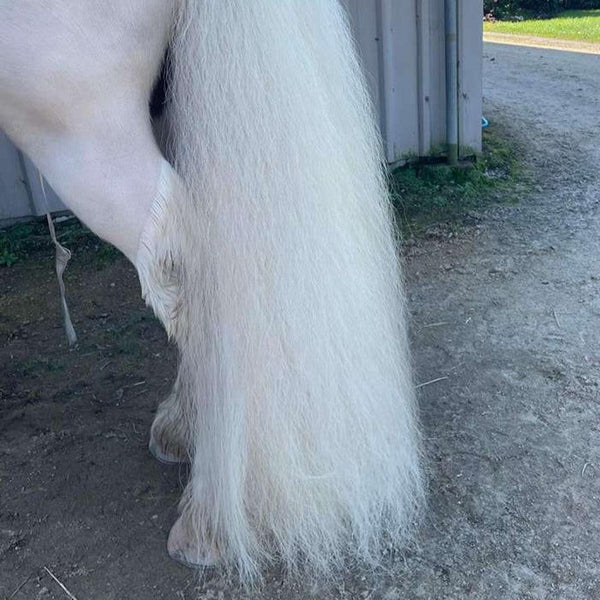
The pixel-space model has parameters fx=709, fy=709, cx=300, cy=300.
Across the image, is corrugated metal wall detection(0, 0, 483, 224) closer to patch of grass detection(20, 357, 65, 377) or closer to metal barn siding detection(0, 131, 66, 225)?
metal barn siding detection(0, 131, 66, 225)

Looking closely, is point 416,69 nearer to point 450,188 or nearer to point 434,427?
point 450,188

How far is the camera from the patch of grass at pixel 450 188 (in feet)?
9.43

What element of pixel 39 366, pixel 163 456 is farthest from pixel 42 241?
pixel 163 456

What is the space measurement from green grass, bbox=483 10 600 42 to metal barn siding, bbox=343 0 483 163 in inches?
198

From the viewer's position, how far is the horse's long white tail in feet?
3.01

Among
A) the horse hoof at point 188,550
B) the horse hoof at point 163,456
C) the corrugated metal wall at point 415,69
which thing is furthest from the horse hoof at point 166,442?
the corrugated metal wall at point 415,69

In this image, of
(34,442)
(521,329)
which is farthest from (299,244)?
(521,329)

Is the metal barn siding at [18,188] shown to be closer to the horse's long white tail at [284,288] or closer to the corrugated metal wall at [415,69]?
the corrugated metal wall at [415,69]

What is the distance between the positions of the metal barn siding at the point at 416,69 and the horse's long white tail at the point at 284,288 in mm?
2194

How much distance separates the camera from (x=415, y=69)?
3.23 metres

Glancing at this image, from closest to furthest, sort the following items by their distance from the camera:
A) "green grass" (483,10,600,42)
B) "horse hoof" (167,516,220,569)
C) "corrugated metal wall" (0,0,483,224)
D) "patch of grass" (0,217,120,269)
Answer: "horse hoof" (167,516,220,569), "patch of grass" (0,217,120,269), "corrugated metal wall" (0,0,483,224), "green grass" (483,10,600,42)

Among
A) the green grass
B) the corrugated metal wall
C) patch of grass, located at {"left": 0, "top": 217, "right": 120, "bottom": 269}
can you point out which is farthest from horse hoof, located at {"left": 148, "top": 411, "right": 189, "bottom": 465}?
the green grass

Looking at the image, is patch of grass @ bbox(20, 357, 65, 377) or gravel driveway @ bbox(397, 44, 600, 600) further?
patch of grass @ bbox(20, 357, 65, 377)

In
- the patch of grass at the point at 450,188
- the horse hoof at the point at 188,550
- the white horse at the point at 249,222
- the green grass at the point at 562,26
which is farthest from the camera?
the green grass at the point at 562,26
